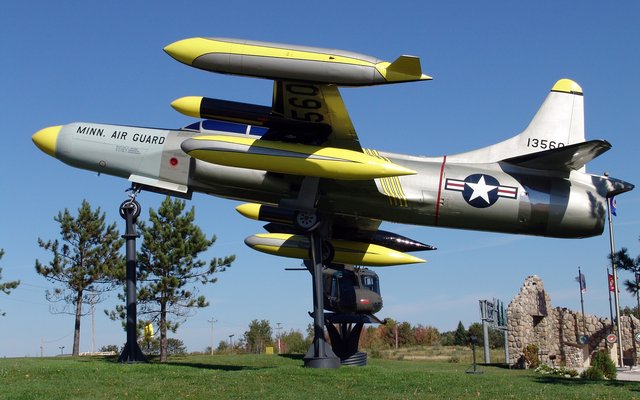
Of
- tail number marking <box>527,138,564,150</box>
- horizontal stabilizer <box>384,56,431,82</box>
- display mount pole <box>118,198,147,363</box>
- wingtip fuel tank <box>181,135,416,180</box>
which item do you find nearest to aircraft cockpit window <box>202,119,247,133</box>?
wingtip fuel tank <box>181,135,416,180</box>

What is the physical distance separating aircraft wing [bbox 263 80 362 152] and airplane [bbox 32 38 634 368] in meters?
0.03

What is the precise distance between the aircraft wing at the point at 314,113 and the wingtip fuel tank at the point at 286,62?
0.91 meters

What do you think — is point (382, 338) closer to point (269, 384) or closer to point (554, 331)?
point (554, 331)

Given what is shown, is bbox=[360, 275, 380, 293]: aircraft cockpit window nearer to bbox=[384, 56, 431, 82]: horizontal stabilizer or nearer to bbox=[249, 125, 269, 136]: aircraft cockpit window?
bbox=[249, 125, 269, 136]: aircraft cockpit window

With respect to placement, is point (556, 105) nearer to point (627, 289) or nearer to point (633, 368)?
point (627, 289)

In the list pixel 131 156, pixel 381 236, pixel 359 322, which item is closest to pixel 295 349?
pixel 359 322

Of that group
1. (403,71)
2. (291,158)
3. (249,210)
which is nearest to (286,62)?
(403,71)

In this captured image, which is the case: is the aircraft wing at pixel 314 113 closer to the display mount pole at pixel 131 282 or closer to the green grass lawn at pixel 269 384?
the display mount pole at pixel 131 282

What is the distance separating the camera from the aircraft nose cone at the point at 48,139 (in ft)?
63.3

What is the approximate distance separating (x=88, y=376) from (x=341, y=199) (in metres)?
6.90

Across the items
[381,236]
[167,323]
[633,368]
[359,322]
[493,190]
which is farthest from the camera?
[633,368]

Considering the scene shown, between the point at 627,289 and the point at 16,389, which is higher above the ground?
the point at 627,289

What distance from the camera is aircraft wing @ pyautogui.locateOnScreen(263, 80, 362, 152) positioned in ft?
50.9

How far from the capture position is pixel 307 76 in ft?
46.4
